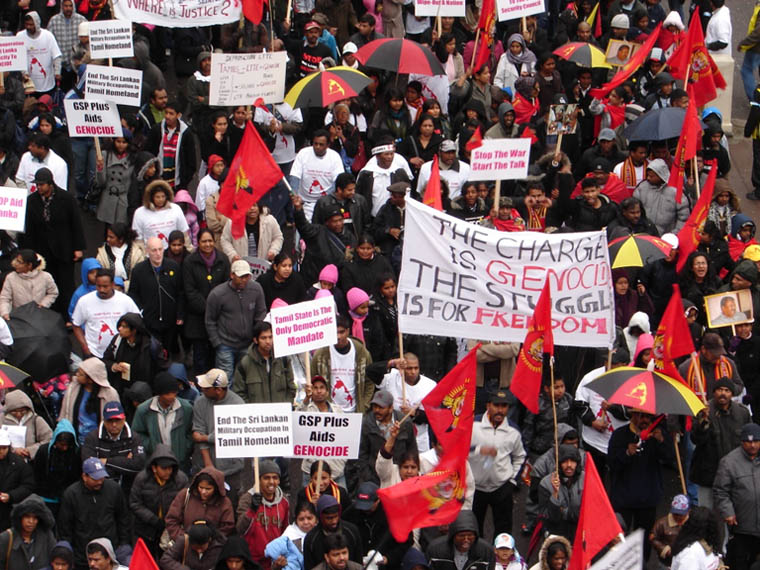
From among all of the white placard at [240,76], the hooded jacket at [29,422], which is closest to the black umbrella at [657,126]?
the white placard at [240,76]

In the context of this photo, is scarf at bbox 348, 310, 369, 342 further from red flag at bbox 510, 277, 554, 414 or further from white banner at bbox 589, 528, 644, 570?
white banner at bbox 589, 528, 644, 570

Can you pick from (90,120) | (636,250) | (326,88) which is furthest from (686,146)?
(90,120)

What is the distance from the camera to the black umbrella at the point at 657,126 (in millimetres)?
18438

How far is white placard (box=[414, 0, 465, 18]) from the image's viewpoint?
20359mm

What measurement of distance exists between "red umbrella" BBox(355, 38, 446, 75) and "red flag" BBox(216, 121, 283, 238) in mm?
3294

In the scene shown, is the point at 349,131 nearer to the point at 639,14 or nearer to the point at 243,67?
the point at 243,67

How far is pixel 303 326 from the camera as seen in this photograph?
13961mm

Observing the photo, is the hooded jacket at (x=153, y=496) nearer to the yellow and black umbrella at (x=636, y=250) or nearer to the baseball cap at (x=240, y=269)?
the baseball cap at (x=240, y=269)

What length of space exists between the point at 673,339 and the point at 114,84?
6575 millimetres

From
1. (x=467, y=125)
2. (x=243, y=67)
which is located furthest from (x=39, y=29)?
(x=467, y=125)

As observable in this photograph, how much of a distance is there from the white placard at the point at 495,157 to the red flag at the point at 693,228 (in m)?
1.63

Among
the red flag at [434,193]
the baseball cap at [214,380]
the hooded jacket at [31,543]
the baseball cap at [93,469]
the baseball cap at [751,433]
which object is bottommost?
the hooded jacket at [31,543]

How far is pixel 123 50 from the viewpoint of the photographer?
722 inches

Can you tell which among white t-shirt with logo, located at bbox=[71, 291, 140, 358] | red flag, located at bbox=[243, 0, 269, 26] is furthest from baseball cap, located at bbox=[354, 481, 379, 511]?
red flag, located at bbox=[243, 0, 269, 26]
